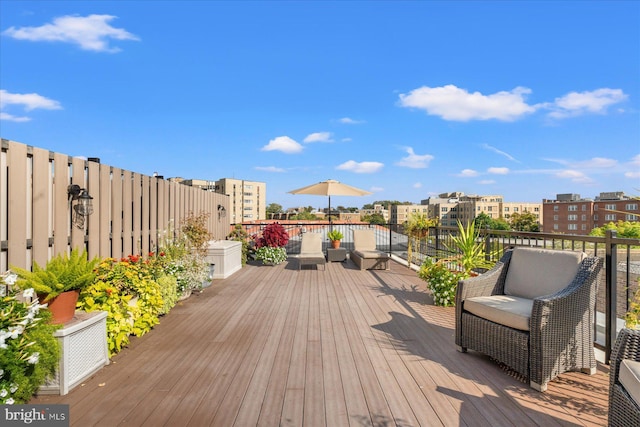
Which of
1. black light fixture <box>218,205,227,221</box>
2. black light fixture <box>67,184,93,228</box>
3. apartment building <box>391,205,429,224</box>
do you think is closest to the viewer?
black light fixture <box>67,184,93,228</box>

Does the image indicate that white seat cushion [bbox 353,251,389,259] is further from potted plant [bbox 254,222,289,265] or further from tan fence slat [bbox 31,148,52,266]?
tan fence slat [bbox 31,148,52,266]

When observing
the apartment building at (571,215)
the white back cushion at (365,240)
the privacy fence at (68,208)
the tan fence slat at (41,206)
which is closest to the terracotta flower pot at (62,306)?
the privacy fence at (68,208)

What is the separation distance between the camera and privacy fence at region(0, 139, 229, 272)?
293 cm

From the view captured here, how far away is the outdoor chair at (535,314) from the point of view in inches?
99.0

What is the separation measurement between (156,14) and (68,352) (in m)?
9.55

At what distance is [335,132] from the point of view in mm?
27266

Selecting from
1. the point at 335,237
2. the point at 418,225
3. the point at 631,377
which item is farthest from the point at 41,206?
the point at 335,237

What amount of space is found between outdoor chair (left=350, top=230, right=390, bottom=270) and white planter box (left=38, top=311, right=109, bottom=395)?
19.5 ft

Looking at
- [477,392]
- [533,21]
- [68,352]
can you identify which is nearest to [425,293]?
[477,392]

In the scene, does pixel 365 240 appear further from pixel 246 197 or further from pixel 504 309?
pixel 246 197

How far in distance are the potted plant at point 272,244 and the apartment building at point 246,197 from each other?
86.3m

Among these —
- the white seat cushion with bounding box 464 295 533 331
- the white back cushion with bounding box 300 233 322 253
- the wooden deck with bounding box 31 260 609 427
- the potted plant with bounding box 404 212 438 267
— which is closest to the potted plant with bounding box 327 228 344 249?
the white back cushion with bounding box 300 233 322 253

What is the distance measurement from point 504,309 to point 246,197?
110397 millimetres

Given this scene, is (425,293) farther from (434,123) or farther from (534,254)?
(434,123)
